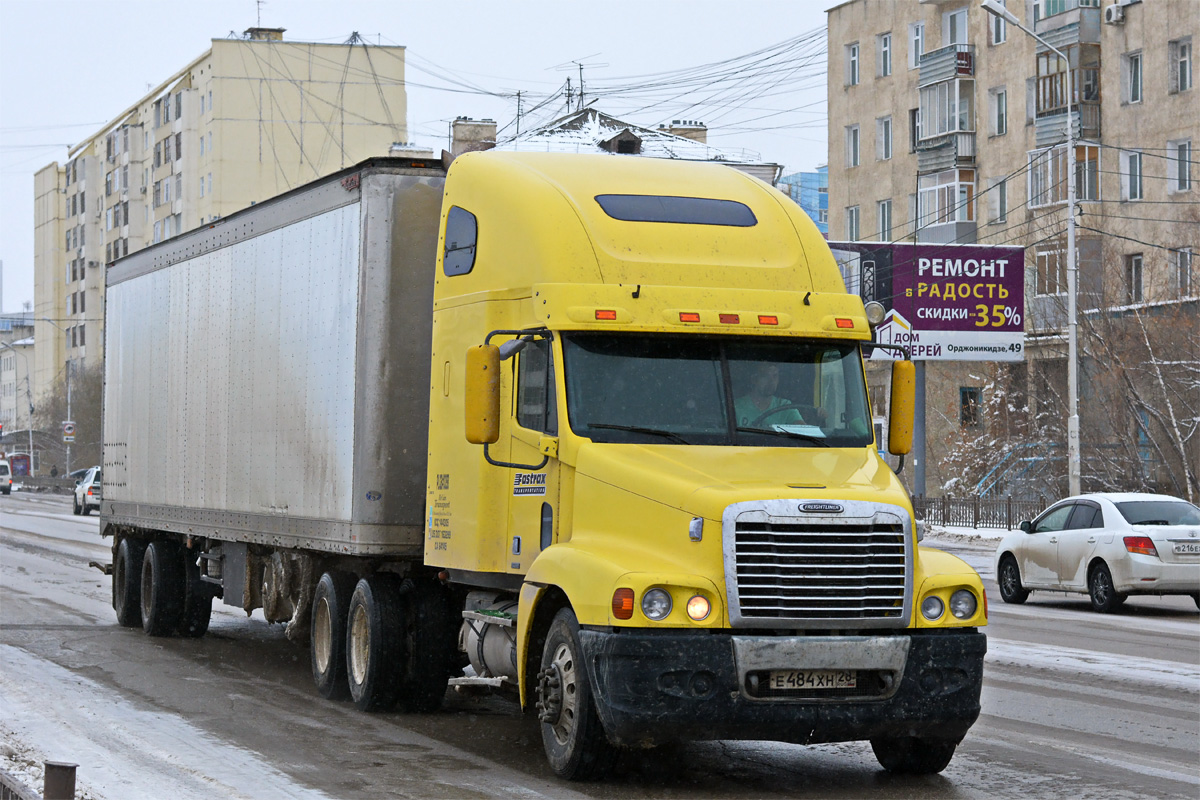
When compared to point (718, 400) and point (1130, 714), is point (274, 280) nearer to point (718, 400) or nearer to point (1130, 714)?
point (718, 400)

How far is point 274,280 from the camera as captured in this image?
13914 mm

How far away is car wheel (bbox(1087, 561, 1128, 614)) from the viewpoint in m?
21.6

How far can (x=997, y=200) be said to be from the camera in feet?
187

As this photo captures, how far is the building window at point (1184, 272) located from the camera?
4328cm

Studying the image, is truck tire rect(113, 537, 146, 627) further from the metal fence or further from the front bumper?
the metal fence

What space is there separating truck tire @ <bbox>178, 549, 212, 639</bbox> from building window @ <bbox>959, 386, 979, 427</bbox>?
1502 inches

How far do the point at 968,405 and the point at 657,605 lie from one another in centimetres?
4630

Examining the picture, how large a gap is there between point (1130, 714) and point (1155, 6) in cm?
4262

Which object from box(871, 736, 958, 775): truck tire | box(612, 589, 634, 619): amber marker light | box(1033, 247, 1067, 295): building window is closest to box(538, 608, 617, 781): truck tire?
box(612, 589, 634, 619): amber marker light

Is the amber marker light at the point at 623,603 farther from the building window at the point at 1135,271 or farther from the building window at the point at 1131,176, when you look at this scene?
the building window at the point at 1131,176

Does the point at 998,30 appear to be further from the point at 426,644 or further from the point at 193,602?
the point at 426,644

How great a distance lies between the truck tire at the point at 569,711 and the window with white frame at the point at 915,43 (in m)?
53.9

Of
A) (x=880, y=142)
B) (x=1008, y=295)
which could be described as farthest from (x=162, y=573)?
(x=880, y=142)

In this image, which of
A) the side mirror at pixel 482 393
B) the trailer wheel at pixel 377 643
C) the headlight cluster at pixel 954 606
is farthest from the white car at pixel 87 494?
the headlight cluster at pixel 954 606
